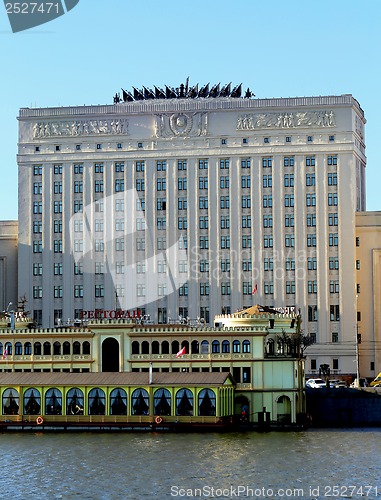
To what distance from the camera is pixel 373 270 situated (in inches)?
5802

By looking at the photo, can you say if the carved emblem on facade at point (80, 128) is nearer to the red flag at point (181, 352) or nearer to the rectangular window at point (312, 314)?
the rectangular window at point (312, 314)

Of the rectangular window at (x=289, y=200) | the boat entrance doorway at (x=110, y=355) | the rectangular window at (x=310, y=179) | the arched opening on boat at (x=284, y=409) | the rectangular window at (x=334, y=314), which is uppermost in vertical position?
the rectangular window at (x=310, y=179)

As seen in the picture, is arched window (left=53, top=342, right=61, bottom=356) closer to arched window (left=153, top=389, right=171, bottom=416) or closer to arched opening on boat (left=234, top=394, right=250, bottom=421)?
arched window (left=153, top=389, right=171, bottom=416)

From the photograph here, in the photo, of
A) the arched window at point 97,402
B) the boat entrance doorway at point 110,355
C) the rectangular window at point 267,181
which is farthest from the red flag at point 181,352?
the rectangular window at point 267,181

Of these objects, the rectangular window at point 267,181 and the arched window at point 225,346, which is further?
the rectangular window at point 267,181

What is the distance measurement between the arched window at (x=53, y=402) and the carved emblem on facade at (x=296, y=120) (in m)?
61.8

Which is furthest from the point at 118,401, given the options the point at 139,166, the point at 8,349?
the point at 139,166

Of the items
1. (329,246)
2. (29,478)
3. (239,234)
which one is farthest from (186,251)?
(29,478)

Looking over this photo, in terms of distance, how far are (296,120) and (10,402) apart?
211ft

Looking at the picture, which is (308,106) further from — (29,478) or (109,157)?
(29,478)

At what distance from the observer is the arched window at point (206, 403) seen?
3652 inches

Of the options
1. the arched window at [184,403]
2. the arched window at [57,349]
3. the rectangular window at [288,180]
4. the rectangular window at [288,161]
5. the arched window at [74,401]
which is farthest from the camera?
the rectangular window at [288,161]

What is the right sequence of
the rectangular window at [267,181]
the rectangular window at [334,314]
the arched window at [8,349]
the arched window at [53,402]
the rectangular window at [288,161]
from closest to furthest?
→ the arched window at [53,402] < the arched window at [8,349] < the rectangular window at [334,314] < the rectangular window at [288,161] < the rectangular window at [267,181]

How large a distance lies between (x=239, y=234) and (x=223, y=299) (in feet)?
→ 26.3
